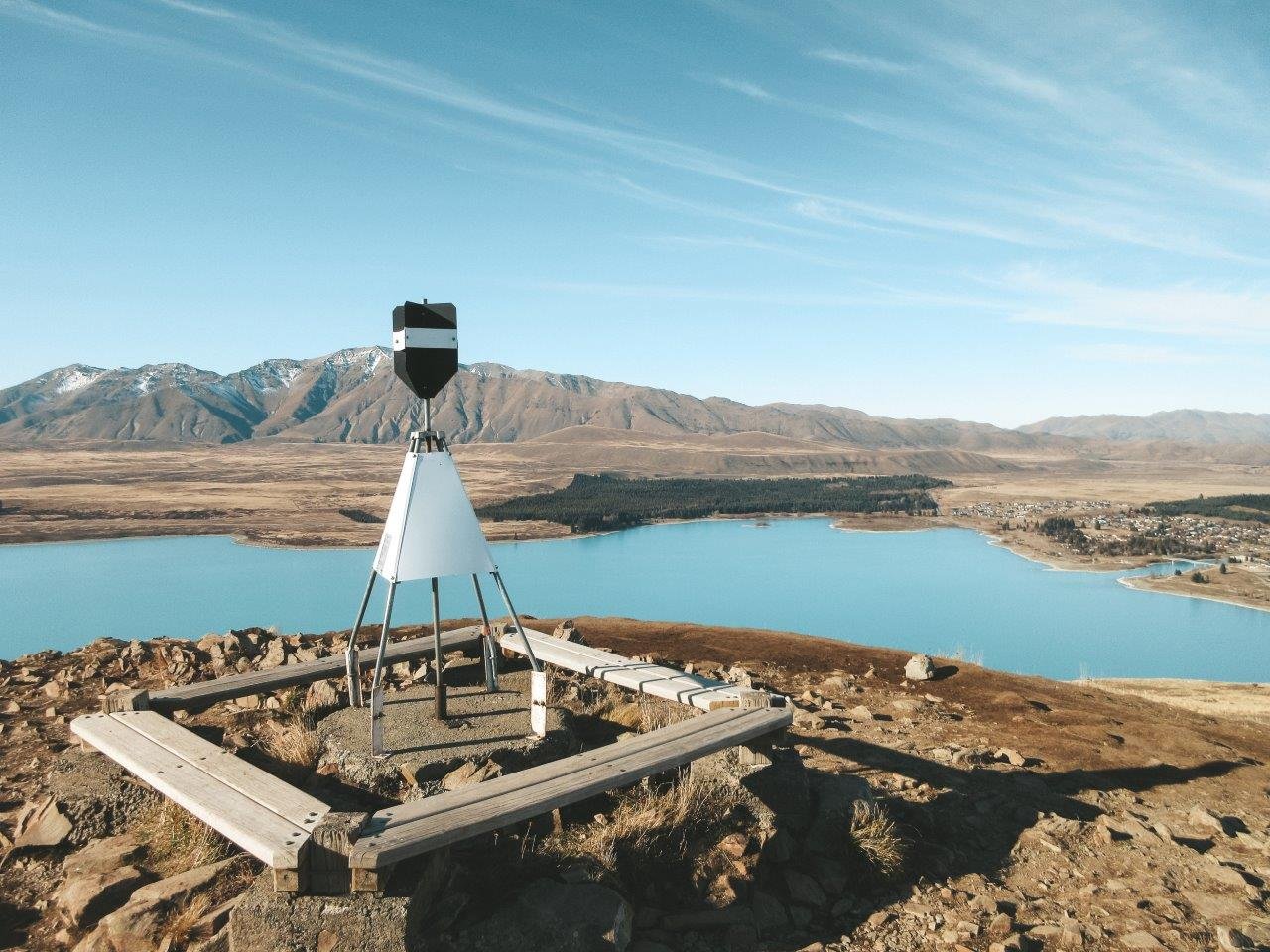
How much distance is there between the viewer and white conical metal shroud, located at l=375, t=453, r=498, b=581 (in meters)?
5.88

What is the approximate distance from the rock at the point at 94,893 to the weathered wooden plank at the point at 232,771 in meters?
0.71

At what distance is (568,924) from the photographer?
4121 mm

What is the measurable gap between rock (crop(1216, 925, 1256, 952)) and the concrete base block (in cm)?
482

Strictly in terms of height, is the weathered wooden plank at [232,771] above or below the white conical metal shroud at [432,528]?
below

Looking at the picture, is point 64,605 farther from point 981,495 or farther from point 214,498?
point 981,495

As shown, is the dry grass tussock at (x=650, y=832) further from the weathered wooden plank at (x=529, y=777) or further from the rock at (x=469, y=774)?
the rock at (x=469, y=774)

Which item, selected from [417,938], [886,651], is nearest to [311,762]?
[417,938]

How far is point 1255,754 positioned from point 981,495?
132 m

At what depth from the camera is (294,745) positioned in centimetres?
589

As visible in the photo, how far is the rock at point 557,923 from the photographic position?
13.1 ft

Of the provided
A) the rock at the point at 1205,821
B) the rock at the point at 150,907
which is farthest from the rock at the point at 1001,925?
the rock at the point at 150,907

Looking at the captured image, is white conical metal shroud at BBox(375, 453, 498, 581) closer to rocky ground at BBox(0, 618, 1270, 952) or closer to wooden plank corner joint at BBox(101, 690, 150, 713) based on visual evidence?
rocky ground at BBox(0, 618, 1270, 952)

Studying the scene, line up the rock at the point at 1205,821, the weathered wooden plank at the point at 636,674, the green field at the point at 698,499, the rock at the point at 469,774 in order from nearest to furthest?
the rock at the point at 469,774
the weathered wooden plank at the point at 636,674
the rock at the point at 1205,821
the green field at the point at 698,499

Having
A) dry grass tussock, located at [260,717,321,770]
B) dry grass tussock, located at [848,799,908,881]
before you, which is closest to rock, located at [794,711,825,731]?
dry grass tussock, located at [848,799,908,881]
